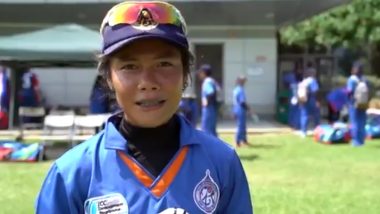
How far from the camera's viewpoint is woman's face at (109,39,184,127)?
1982 mm

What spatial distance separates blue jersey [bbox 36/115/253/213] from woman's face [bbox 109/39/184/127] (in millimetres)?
106

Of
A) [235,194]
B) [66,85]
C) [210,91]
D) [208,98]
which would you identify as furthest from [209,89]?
[235,194]

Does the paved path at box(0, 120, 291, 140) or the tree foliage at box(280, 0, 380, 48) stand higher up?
the tree foliage at box(280, 0, 380, 48)

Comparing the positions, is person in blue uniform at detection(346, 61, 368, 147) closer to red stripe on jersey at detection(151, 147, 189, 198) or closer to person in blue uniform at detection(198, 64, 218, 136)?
person in blue uniform at detection(198, 64, 218, 136)

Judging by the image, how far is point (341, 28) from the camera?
2494 cm

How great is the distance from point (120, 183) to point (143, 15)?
466 millimetres

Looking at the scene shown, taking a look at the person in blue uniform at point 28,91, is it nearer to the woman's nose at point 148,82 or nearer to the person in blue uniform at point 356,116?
the person in blue uniform at point 356,116

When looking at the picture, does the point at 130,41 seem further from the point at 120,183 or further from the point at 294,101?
the point at 294,101

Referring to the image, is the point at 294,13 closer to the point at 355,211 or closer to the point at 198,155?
the point at 355,211

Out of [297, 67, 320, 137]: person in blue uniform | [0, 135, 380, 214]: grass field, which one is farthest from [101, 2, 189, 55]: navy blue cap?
[297, 67, 320, 137]: person in blue uniform

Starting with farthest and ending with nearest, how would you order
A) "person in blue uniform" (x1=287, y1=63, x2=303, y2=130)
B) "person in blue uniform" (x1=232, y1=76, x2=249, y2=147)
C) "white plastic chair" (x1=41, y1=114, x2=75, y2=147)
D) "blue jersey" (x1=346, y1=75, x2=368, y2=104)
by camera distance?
"person in blue uniform" (x1=287, y1=63, x2=303, y2=130) < "person in blue uniform" (x1=232, y1=76, x2=249, y2=147) < "blue jersey" (x1=346, y1=75, x2=368, y2=104) < "white plastic chair" (x1=41, y1=114, x2=75, y2=147)

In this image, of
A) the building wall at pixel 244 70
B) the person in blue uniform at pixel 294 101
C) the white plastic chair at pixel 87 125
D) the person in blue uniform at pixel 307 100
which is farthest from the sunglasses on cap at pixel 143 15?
the building wall at pixel 244 70

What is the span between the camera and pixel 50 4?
65.8 ft

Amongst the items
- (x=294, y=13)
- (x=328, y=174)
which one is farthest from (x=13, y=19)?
(x=328, y=174)
